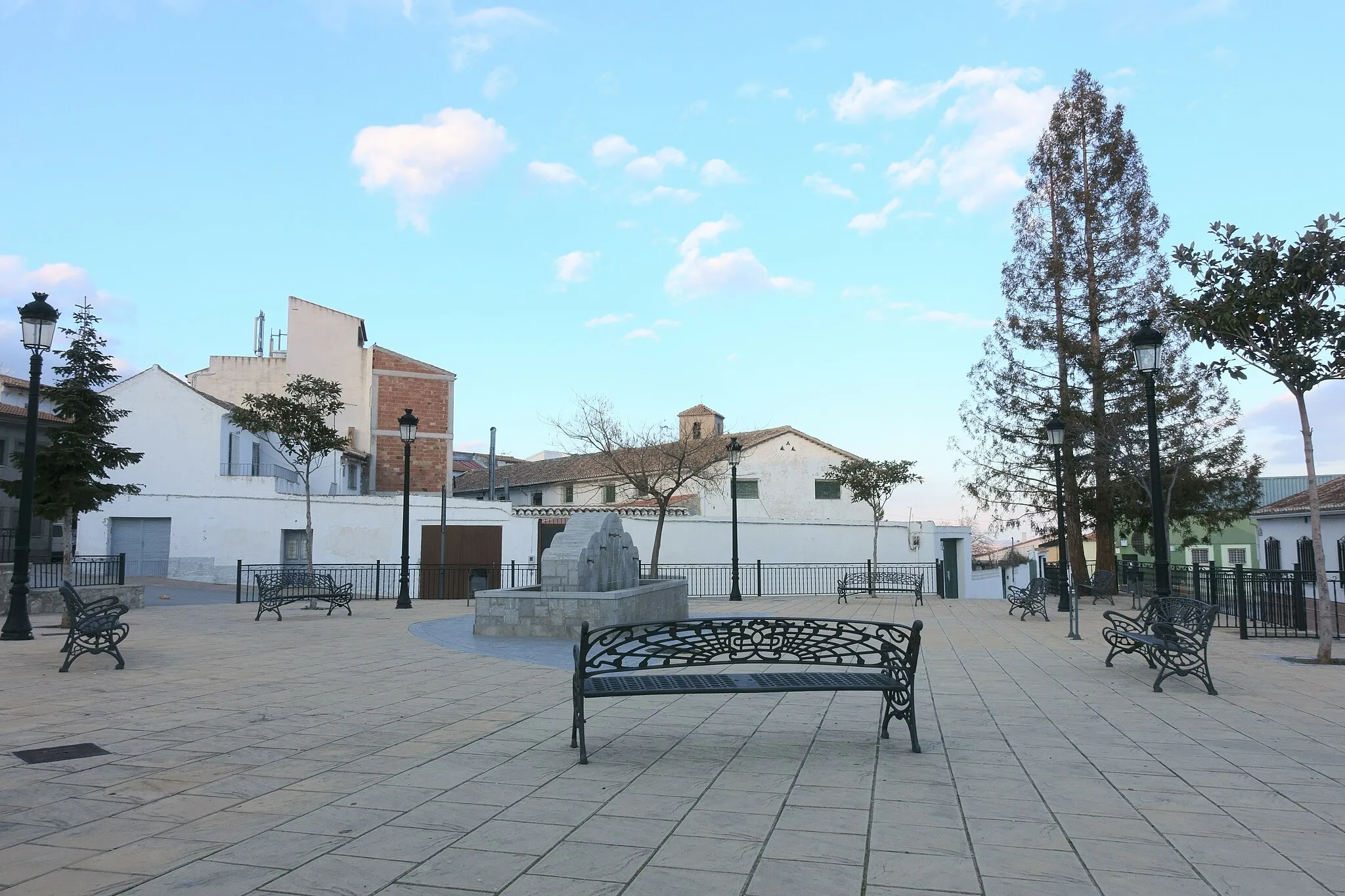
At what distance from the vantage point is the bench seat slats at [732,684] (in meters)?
5.72

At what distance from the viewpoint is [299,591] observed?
21141mm

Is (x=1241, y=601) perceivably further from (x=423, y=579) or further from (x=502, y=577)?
(x=423, y=579)

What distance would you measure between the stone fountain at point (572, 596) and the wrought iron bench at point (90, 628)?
15.5 ft

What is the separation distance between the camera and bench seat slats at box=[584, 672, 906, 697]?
572 cm

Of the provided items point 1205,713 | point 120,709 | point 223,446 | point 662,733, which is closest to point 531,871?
point 662,733

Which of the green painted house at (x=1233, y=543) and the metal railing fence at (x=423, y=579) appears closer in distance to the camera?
the metal railing fence at (x=423, y=579)

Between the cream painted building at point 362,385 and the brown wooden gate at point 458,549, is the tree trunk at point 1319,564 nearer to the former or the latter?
the brown wooden gate at point 458,549

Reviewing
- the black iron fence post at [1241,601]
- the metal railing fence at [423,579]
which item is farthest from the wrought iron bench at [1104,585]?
the metal railing fence at [423,579]

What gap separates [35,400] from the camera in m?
12.6

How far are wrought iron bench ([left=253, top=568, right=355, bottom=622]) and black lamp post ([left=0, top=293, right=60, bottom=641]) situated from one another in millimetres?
4088

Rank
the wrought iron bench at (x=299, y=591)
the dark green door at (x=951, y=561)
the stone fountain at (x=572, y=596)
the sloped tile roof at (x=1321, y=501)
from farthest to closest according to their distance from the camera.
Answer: the dark green door at (x=951, y=561) < the sloped tile roof at (x=1321, y=501) < the wrought iron bench at (x=299, y=591) < the stone fountain at (x=572, y=596)

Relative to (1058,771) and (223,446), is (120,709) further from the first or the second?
(223,446)

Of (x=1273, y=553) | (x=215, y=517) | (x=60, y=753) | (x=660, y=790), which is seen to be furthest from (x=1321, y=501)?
(x=215, y=517)

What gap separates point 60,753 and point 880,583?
937 inches
